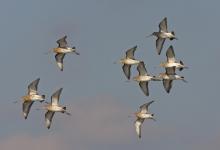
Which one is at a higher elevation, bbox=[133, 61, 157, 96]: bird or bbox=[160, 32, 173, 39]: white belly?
bbox=[160, 32, 173, 39]: white belly

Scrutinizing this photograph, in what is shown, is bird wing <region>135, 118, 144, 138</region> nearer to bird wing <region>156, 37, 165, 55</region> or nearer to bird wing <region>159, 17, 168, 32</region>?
bird wing <region>156, 37, 165, 55</region>

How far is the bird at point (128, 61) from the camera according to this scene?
117 m

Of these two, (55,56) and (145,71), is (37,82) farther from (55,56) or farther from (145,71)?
(145,71)

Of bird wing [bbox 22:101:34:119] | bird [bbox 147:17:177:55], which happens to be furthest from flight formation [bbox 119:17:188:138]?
bird wing [bbox 22:101:34:119]

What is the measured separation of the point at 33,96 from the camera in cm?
11312

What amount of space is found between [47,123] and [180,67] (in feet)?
56.2

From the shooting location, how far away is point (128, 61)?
117562mm

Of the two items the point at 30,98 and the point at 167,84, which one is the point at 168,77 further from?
the point at 30,98

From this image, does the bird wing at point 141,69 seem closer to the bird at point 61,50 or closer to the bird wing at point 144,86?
the bird wing at point 144,86

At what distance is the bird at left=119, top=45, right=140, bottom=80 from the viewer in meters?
117

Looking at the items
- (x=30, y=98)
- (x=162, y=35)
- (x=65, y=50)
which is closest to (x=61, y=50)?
(x=65, y=50)

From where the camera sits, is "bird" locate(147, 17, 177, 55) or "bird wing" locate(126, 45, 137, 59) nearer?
"bird" locate(147, 17, 177, 55)

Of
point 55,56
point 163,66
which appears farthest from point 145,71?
point 55,56

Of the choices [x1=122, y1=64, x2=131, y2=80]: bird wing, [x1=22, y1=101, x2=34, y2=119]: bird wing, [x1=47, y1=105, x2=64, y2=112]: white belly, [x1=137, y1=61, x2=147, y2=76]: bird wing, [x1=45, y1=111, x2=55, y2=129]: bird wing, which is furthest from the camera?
[x1=137, y1=61, x2=147, y2=76]: bird wing
